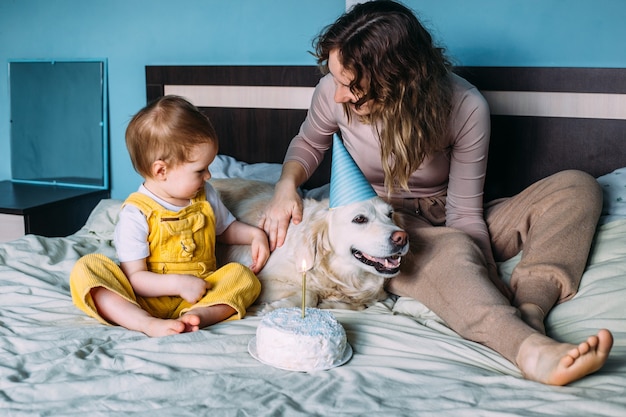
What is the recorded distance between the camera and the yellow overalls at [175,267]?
61.3 inches

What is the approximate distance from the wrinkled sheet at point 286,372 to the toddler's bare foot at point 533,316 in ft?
0.23

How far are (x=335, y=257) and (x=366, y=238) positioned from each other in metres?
0.16

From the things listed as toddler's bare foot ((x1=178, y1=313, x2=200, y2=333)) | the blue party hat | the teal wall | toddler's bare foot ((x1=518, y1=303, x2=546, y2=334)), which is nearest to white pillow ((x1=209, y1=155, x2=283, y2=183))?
the teal wall

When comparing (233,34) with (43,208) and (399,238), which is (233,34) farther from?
(399,238)

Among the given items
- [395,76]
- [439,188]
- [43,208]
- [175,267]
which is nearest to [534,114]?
[439,188]

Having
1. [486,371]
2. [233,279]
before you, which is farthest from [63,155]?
[486,371]

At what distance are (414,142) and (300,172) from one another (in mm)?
416

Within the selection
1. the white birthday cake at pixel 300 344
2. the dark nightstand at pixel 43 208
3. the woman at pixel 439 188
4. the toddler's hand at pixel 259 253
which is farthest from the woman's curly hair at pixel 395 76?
the dark nightstand at pixel 43 208

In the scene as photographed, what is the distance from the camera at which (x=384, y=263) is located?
164 cm

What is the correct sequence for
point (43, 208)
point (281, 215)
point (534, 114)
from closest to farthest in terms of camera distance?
1. point (281, 215)
2. point (534, 114)
3. point (43, 208)

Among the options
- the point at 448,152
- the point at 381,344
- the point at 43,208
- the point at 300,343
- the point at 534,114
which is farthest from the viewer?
the point at 43,208

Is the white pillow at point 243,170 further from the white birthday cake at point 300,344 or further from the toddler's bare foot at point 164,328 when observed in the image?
the white birthday cake at point 300,344

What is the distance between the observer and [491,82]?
2.51 meters

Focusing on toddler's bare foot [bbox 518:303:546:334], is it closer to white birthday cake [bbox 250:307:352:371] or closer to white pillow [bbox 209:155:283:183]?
white birthday cake [bbox 250:307:352:371]
